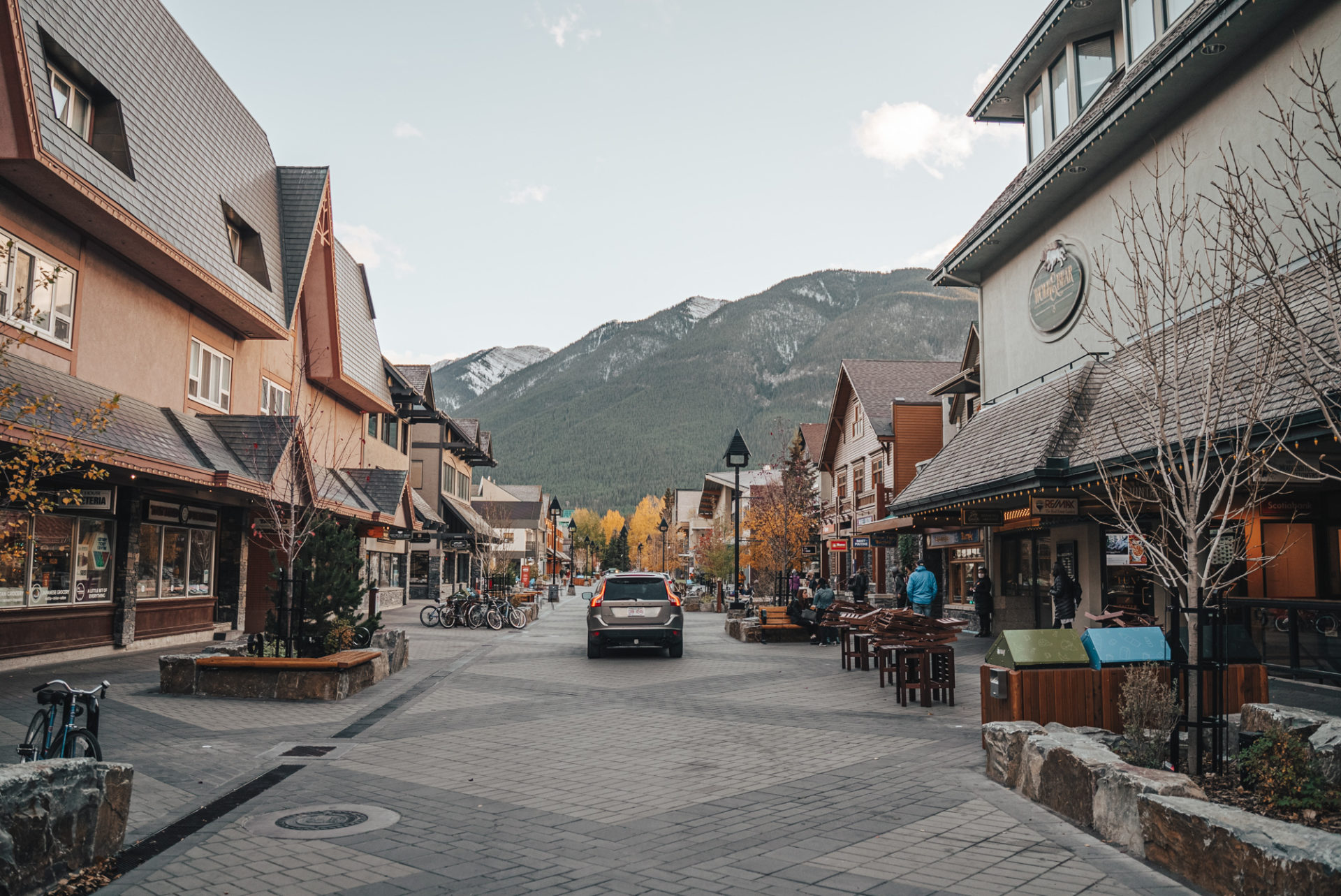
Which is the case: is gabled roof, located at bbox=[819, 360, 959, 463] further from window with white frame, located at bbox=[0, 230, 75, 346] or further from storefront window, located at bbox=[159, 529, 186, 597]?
window with white frame, located at bbox=[0, 230, 75, 346]

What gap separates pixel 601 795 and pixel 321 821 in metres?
2.01

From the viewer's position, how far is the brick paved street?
5.29 meters

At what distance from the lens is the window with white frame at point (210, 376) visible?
1911 centimetres

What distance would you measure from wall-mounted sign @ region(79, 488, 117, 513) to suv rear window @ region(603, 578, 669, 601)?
8760mm

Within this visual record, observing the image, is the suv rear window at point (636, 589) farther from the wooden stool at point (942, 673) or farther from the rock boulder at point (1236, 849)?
the rock boulder at point (1236, 849)

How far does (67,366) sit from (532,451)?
181 m

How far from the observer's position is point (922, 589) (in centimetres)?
1717

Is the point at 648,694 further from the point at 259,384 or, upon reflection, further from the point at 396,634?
the point at 259,384

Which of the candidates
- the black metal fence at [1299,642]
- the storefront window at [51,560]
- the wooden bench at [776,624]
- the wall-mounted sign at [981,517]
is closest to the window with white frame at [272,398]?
the storefront window at [51,560]

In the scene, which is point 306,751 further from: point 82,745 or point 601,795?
point 601,795

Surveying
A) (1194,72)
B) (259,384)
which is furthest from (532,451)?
(1194,72)

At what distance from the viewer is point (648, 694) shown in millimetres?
13250

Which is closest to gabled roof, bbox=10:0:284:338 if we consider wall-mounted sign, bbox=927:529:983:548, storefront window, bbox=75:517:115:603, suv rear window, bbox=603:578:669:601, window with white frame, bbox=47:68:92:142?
window with white frame, bbox=47:68:92:142

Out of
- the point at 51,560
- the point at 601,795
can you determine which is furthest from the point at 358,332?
the point at 601,795
